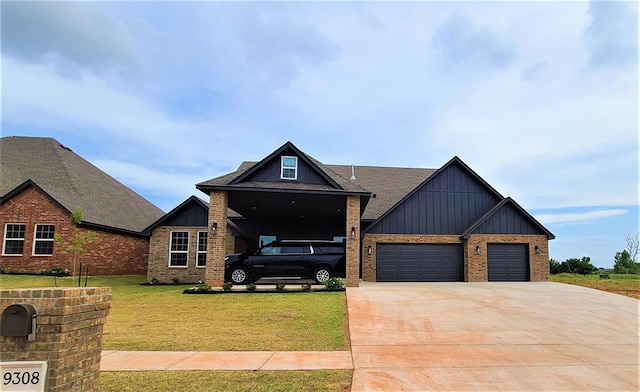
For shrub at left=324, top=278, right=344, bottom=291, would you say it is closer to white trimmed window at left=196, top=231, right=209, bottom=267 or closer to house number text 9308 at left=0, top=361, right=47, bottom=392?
white trimmed window at left=196, top=231, right=209, bottom=267

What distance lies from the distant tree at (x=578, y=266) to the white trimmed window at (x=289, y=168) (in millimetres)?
23590

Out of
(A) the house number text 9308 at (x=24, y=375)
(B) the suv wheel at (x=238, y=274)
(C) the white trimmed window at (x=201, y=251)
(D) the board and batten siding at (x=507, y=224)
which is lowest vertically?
(B) the suv wheel at (x=238, y=274)

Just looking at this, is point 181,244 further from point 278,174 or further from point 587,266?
point 587,266

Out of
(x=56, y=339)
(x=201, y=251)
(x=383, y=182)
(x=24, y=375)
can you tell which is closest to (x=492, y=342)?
(x=56, y=339)

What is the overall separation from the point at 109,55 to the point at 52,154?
14166mm

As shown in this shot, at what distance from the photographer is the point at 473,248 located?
61.5ft

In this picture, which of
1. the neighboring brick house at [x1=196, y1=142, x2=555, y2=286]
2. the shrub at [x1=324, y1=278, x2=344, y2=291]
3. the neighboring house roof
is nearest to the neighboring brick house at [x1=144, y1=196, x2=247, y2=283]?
the neighboring brick house at [x1=196, y1=142, x2=555, y2=286]

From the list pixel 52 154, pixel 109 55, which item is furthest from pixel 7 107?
pixel 52 154

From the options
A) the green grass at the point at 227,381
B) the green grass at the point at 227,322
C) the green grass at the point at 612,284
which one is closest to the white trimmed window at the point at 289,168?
the green grass at the point at 227,322

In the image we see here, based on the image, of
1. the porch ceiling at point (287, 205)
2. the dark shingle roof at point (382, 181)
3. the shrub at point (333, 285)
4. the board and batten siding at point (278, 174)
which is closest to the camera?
the shrub at point (333, 285)

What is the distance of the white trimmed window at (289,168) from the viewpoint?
52.3 feet

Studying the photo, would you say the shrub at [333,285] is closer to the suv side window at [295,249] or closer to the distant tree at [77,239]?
the suv side window at [295,249]

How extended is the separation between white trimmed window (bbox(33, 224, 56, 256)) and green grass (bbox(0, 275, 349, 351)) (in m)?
7.34

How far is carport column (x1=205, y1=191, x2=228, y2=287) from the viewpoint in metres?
14.4
